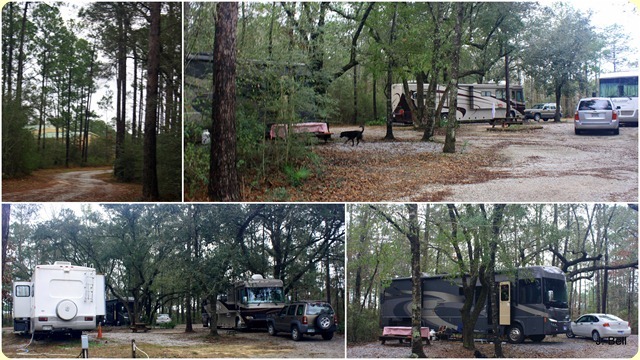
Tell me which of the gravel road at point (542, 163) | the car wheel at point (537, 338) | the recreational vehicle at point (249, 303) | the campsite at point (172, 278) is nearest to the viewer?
the gravel road at point (542, 163)

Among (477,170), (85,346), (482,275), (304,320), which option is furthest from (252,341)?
(477,170)

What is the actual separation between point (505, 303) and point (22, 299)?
7909 millimetres

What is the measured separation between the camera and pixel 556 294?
999cm

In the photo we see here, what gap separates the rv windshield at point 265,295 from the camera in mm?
8563

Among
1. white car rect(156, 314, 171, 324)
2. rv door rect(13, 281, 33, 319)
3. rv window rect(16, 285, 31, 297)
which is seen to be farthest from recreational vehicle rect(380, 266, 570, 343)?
rv window rect(16, 285, 31, 297)

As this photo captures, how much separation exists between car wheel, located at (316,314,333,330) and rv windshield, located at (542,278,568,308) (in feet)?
14.2

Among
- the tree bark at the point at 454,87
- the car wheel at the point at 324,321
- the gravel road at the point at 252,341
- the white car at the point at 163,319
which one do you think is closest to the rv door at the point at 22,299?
the gravel road at the point at 252,341

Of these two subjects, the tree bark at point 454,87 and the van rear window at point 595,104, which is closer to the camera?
the van rear window at point 595,104

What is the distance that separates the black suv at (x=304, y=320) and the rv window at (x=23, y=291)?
3.67 metres

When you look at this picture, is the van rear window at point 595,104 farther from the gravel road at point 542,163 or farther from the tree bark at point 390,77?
the tree bark at point 390,77

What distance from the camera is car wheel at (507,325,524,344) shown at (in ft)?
30.7

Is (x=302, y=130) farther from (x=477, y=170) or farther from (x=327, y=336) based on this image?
(x=327, y=336)

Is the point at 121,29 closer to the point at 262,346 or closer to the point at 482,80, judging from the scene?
the point at 262,346

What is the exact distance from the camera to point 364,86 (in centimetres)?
930
